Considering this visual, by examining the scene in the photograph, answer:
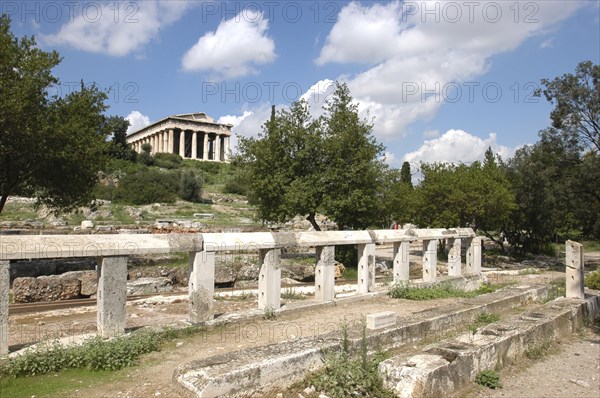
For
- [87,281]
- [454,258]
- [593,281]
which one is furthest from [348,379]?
[593,281]

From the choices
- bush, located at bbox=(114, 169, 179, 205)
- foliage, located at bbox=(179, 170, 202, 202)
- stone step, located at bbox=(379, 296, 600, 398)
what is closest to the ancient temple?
foliage, located at bbox=(179, 170, 202, 202)

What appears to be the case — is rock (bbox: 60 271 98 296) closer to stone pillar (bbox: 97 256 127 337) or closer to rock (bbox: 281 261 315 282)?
rock (bbox: 281 261 315 282)

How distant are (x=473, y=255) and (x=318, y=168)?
7477 mm

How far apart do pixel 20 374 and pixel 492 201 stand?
69.9ft

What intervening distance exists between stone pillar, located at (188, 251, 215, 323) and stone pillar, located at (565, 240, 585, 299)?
9.30 meters

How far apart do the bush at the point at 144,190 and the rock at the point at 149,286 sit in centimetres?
3149

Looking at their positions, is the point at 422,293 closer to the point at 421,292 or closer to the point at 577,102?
the point at 421,292

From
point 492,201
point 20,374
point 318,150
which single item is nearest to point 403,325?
point 20,374

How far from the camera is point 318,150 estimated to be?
20.4 metres

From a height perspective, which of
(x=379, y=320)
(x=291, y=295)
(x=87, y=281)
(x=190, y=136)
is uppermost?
(x=190, y=136)

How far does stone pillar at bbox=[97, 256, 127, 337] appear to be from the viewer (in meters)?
6.85

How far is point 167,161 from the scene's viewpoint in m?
69.2

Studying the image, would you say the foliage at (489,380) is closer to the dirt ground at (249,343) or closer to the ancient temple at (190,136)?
the dirt ground at (249,343)

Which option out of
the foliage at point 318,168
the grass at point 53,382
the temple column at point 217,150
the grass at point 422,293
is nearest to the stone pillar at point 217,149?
the temple column at point 217,150
